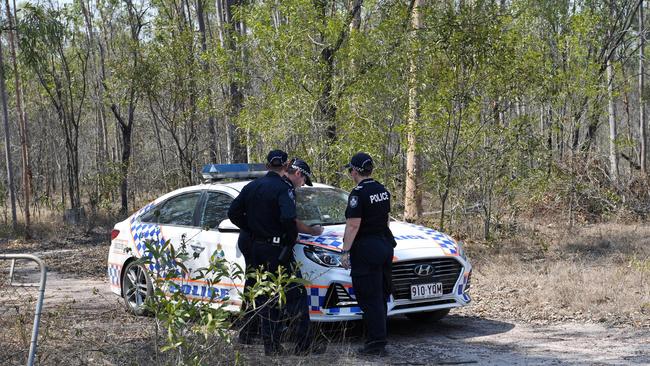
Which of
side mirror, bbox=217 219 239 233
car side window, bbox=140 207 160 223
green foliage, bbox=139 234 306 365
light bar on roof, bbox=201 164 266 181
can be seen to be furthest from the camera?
car side window, bbox=140 207 160 223

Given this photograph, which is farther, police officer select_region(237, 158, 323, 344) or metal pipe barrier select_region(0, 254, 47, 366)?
police officer select_region(237, 158, 323, 344)

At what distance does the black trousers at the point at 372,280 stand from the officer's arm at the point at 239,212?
100 cm

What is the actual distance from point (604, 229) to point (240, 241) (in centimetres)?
1086

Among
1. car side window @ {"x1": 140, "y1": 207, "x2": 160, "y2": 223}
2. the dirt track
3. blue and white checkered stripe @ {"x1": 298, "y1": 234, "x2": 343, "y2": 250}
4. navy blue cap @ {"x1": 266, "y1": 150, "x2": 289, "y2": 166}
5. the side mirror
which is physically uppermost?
navy blue cap @ {"x1": 266, "y1": 150, "x2": 289, "y2": 166}

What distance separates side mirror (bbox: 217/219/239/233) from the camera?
25.4 ft

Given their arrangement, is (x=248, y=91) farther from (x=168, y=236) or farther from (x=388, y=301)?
(x=388, y=301)

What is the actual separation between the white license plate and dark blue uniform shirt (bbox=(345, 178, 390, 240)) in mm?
770

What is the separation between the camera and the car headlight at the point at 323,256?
7.44 meters

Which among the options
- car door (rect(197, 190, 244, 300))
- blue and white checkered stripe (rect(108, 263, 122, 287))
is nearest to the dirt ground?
blue and white checkered stripe (rect(108, 263, 122, 287))

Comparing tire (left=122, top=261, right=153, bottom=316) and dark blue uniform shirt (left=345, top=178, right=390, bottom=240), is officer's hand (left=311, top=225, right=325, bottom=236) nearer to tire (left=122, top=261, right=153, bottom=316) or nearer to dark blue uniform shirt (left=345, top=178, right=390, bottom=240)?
dark blue uniform shirt (left=345, top=178, right=390, bottom=240)

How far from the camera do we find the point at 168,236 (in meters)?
8.75

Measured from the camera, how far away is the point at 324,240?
24.8ft

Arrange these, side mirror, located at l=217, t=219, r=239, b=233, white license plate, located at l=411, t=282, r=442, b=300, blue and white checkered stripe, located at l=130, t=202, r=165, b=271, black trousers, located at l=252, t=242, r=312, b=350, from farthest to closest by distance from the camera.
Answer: blue and white checkered stripe, located at l=130, t=202, r=165, b=271, side mirror, located at l=217, t=219, r=239, b=233, white license plate, located at l=411, t=282, r=442, b=300, black trousers, located at l=252, t=242, r=312, b=350

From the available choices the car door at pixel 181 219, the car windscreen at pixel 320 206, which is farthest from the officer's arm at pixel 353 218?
the car door at pixel 181 219
